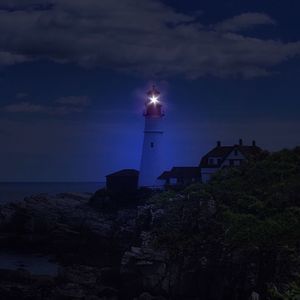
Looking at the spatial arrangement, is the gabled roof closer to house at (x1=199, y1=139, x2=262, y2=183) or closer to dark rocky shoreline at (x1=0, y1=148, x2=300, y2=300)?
house at (x1=199, y1=139, x2=262, y2=183)

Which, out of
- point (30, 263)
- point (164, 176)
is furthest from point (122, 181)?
point (30, 263)

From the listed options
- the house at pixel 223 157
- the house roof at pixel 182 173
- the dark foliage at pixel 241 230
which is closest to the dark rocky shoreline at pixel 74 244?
the dark foliage at pixel 241 230

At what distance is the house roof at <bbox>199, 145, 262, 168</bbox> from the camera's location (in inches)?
2575

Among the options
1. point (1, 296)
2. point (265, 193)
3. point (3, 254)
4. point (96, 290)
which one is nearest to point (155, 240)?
point (96, 290)

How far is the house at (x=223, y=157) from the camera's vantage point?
213 feet

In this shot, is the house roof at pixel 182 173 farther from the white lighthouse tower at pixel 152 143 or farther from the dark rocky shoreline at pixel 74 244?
the dark rocky shoreline at pixel 74 244

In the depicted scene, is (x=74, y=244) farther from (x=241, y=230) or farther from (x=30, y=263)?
(x=241, y=230)

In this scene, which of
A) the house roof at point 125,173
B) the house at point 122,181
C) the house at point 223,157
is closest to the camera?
the house at point 223,157

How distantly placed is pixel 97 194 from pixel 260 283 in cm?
3976

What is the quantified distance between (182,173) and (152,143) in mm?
5821

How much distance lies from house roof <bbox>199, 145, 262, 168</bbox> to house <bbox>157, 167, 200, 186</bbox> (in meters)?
1.41

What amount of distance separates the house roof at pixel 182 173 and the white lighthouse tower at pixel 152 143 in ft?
2.90

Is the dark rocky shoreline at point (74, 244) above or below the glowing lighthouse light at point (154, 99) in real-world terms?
below

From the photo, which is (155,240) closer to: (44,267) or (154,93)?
(44,267)
